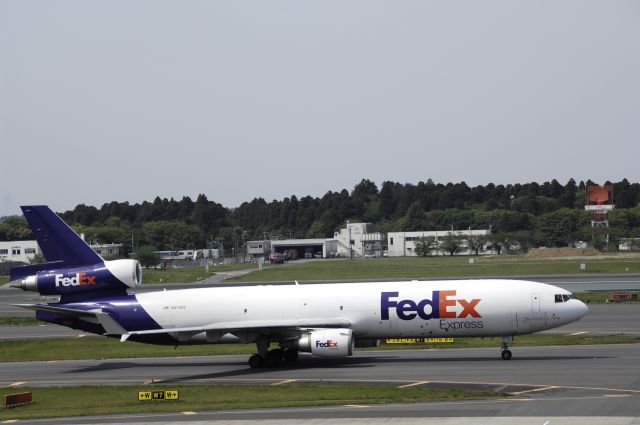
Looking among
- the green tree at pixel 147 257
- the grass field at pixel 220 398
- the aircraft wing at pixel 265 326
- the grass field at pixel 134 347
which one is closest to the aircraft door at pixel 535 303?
the grass field at pixel 134 347

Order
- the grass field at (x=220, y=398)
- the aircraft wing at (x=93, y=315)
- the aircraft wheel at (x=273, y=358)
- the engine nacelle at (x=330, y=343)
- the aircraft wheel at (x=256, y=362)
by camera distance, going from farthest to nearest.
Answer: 1. the aircraft wheel at (x=273, y=358)
2. the aircraft wheel at (x=256, y=362)
3. the aircraft wing at (x=93, y=315)
4. the engine nacelle at (x=330, y=343)
5. the grass field at (x=220, y=398)

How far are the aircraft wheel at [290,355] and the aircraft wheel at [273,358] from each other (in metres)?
0.81

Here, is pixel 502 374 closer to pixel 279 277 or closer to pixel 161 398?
pixel 161 398

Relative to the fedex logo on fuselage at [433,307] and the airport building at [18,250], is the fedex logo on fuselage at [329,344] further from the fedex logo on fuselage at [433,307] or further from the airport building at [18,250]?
the airport building at [18,250]

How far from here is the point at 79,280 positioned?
171 ft

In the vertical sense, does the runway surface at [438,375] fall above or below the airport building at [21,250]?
below

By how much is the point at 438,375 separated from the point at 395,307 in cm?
683

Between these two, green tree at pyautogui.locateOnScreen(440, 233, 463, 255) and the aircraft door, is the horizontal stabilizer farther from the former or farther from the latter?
green tree at pyautogui.locateOnScreen(440, 233, 463, 255)

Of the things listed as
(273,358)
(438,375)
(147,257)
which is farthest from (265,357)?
(147,257)

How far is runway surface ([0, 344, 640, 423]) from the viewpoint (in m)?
33.5

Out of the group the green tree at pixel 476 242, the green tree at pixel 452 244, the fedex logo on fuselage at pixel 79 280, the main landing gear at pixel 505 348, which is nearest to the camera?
the main landing gear at pixel 505 348

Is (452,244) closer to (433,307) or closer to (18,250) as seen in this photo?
(18,250)

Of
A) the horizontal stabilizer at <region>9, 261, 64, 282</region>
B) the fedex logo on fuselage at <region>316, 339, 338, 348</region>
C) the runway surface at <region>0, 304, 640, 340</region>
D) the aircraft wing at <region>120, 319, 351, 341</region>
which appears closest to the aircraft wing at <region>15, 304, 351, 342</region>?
the aircraft wing at <region>120, 319, 351, 341</region>

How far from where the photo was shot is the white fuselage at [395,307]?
48.3 metres
